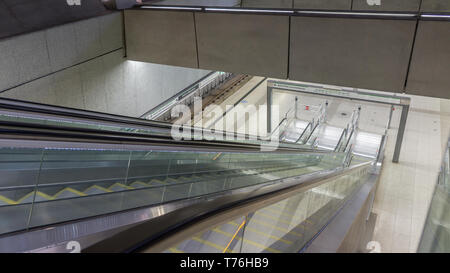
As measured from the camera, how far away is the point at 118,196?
197cm

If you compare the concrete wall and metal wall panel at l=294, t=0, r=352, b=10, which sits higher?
metal wall panel at l=294, t=0, r=352, b=10

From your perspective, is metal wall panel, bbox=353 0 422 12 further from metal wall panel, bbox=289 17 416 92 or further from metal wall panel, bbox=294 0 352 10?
metal wall panel, bbox=289 17 416 92

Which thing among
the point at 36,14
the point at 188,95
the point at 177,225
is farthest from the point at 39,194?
the point at 188,95

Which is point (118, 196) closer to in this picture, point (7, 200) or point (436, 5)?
point (7, 200)

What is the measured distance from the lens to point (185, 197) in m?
2.52

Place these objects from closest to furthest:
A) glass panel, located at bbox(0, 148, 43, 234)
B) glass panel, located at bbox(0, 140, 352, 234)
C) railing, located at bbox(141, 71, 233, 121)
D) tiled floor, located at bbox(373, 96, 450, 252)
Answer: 1. glass panel, located at bbox(0, 148, 43, 234)
2. glass panel, located at bbox(0, 140, 352, 234)
3. tiled floor, located at bbox(373, 96, 450, 252)
4. railing, located at bbox(141, 71, 233, 121)

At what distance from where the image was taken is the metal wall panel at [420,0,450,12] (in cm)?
880

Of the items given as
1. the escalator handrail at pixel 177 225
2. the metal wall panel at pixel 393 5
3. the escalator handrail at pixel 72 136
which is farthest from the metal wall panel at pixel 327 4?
the escalator handrail at pixel 177 225

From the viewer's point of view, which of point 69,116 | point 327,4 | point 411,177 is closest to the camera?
point 69,116

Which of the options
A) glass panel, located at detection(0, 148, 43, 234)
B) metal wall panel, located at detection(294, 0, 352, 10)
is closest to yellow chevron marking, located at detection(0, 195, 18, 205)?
glass panel, located at detection(0, 148, 43, 234)

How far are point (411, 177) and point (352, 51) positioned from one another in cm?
547

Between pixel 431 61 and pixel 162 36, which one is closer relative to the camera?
pixel 431 61

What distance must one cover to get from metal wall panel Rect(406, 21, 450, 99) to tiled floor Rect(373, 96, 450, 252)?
3.04m

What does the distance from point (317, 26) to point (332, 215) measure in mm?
3257
